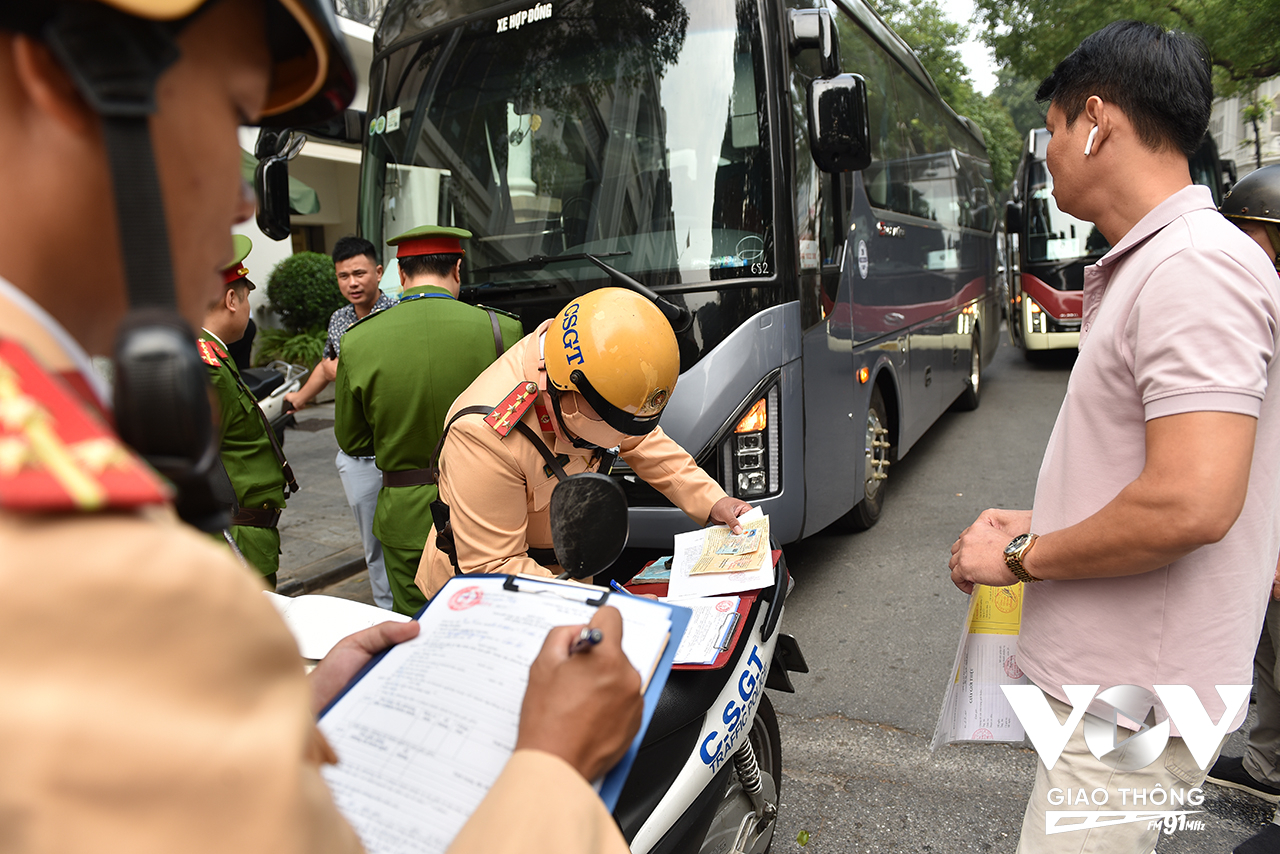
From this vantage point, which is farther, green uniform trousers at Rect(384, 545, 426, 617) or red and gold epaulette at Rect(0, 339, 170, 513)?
green uniform trousers at Rect(384, 545, 426, 617)

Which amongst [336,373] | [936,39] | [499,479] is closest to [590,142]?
[336,373]

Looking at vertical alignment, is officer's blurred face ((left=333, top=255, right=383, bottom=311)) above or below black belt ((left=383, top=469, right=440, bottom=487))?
above

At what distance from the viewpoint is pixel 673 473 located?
277cm

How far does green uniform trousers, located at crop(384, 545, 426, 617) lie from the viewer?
365cm

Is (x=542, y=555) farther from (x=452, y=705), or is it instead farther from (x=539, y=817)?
(x=539, y=817)

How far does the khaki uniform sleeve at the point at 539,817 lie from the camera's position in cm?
76

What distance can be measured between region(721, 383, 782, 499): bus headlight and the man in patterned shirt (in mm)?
1922

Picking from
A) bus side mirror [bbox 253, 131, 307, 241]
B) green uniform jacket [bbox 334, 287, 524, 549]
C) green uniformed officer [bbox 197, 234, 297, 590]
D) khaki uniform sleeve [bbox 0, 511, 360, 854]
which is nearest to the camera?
khaki uniform sleeve [bbox 0, 511, 360, 854]

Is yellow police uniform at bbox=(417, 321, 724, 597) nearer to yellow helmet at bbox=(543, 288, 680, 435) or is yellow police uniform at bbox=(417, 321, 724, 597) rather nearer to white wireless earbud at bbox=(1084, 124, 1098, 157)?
yellow helmet at bbox=(543, 288, 680, 435)

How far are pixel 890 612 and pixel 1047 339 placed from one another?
10.3 metres


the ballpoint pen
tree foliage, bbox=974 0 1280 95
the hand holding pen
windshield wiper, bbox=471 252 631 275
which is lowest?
the hand holding pen

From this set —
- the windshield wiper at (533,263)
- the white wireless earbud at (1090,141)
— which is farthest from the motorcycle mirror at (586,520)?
the windshield wiper at (533,263)

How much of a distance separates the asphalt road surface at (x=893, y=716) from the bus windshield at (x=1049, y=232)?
7778 mm

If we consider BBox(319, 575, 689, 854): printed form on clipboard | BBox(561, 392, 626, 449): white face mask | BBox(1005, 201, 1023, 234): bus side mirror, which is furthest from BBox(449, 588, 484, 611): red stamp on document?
BBox(1005, 201, 1023, 234): bus side mirror
